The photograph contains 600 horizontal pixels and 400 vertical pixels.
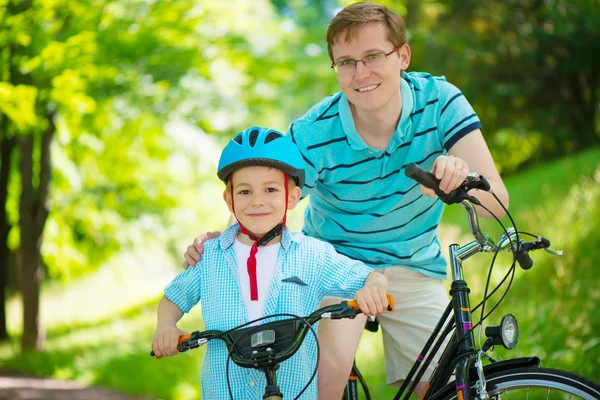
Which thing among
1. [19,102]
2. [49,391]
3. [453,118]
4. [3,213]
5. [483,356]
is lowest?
[483,356]

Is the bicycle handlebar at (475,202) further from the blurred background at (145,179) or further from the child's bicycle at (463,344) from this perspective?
the blurred background at (145,179)

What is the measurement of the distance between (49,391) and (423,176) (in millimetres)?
6261

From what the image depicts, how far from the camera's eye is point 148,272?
52.7 ft

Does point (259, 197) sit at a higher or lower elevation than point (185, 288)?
higher

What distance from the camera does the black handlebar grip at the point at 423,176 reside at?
85.0 inches

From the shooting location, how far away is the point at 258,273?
98.7 inches

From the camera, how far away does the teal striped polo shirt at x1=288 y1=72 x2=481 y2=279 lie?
9.34 ft

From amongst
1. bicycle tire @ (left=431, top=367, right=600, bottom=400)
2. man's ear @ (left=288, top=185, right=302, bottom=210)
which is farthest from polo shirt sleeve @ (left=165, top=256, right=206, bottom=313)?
bicycle tire @ (left=431, top=367, right=600, bottom=400)

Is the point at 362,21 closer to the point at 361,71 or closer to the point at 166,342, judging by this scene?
the point at 361,71

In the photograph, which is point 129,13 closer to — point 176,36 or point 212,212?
point 176,36

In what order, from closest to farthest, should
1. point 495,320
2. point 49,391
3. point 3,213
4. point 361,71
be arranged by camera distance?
point 361,71
point 495,320
point 49,391
point 3,213

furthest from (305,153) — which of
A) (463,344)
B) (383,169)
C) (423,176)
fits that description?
(463,344)

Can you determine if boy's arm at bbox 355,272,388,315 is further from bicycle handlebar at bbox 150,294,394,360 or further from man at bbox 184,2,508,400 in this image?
man at bbox 184,2,508,400

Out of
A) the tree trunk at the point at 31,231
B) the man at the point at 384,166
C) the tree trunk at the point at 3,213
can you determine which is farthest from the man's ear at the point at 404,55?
the tree trunk at the point at 3,213
